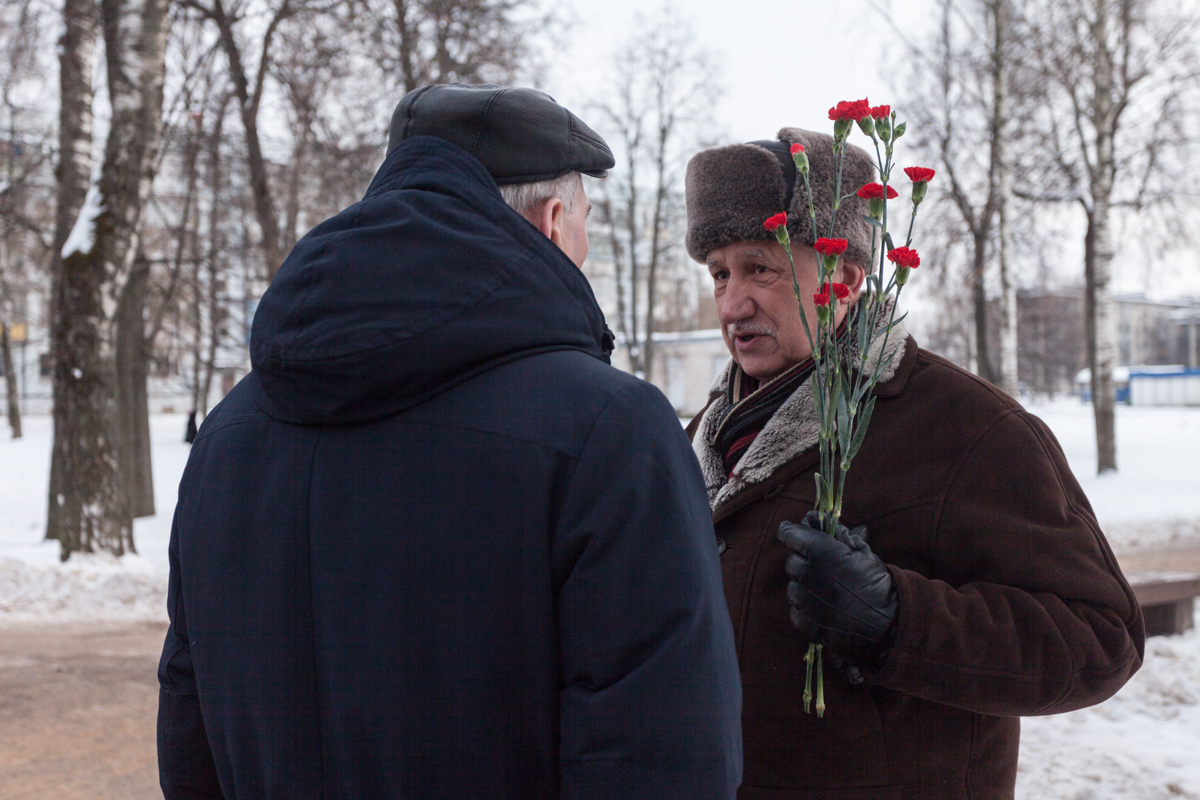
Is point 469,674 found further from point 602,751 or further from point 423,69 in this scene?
point 423,69

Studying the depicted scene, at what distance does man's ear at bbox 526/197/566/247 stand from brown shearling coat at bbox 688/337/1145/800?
0.70 m

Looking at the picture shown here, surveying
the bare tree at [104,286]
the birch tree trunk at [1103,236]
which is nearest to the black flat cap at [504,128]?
the bare tree at [104,286]

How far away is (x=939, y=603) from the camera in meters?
1.59

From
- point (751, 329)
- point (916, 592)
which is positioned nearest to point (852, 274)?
point (751, 329)

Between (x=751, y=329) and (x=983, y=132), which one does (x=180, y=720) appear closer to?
(x=751, y=329)

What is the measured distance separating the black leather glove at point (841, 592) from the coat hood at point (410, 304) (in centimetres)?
57

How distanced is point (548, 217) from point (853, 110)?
1.80 ft

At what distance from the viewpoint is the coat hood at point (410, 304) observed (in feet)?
3.66

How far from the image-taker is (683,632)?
42.6 inches

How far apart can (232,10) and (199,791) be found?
11.4 m

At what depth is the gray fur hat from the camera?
6.46 feet

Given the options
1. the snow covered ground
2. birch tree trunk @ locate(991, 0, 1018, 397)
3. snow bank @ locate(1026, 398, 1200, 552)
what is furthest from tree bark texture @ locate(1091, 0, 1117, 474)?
birch tree trunk @ locate(991, 0, 1018, 397)

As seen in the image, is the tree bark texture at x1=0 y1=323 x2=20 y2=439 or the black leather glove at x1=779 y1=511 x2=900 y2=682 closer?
the black leather glove at x1=779 y1=511 x2=900 y2=682

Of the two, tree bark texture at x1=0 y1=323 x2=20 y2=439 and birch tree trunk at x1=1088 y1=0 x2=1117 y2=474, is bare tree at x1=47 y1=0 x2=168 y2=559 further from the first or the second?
tree bark texture at x1=0 y1=323 x2=20 y2=439
